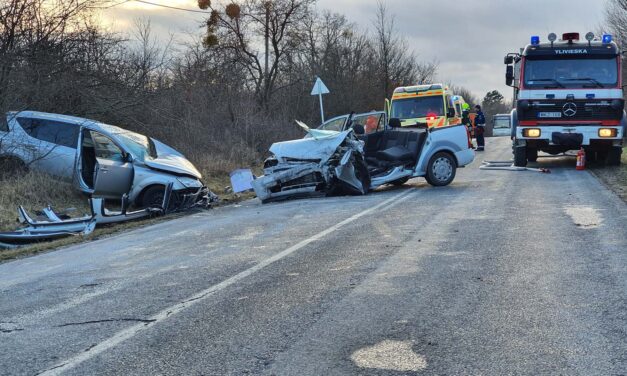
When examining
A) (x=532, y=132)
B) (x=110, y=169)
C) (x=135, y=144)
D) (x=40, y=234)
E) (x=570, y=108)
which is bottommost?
(x=40, y=234)

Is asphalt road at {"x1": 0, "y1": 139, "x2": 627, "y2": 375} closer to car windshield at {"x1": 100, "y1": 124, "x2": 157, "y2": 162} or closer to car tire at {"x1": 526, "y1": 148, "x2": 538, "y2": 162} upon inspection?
car windshield at {"x1": 100, "y1": 124, "x2": 157, "y2": 162}

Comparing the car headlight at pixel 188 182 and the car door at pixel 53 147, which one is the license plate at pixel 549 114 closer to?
the car headlight at pixel 188 182

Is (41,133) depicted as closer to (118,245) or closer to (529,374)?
(118,245)

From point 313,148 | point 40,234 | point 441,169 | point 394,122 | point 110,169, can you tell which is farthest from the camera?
point 394,122

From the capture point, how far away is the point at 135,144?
13148mm

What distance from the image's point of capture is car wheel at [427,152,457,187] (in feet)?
44.7

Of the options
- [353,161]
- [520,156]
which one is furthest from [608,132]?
[353,161]

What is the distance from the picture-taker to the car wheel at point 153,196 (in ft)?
41.5

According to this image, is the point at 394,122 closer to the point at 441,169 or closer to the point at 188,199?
the point at 441,169

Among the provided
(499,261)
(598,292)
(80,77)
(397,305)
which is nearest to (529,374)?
(397,305)

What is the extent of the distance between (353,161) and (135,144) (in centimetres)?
442

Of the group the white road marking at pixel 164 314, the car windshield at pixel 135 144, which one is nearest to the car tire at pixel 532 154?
the car windshield at pixel 135 144

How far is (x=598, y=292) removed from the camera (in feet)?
17.0

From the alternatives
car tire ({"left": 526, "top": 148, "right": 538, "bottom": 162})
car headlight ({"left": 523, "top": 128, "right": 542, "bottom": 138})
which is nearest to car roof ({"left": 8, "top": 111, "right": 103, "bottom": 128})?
car headlight ({"left": 523, "top": 128, "right": 542, "bottom": 138})
